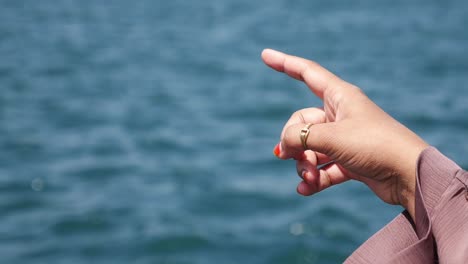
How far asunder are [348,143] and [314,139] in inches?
3.9

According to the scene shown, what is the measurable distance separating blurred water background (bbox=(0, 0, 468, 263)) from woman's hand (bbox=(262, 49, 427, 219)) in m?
2.39

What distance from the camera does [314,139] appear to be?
187 centimetres

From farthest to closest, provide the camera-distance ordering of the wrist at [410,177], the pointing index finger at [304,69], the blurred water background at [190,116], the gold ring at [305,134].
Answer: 1. the blurred water background at [190,116]
2. the pointing index finger at [304,69]
3. the gold ring at [305,134]
4. the wrist at [410,177]

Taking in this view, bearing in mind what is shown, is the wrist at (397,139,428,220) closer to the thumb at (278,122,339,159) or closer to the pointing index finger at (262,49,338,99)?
the thumb at (278,122,339,159)

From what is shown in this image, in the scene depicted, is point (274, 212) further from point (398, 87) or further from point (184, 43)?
point (184, 43)

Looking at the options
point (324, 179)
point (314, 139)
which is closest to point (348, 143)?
point (314, 139)

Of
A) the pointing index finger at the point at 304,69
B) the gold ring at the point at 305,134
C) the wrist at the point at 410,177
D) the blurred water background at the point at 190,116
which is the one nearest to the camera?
the wrist at the point at 410,177

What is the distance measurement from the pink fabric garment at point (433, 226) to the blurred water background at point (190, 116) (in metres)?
2.68

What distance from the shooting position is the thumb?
6.02 ft

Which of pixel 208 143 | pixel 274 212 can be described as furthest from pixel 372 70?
pixel 274 212

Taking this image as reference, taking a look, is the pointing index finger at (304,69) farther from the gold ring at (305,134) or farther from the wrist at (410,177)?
the wrist at (410,177)

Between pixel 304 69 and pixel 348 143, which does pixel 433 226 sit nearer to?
pixel 348 143

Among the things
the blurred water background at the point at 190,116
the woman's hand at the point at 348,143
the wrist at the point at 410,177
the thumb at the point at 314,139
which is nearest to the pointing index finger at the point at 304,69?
the woman's hand at the point at 348,143

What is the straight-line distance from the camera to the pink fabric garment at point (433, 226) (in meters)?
1.53
